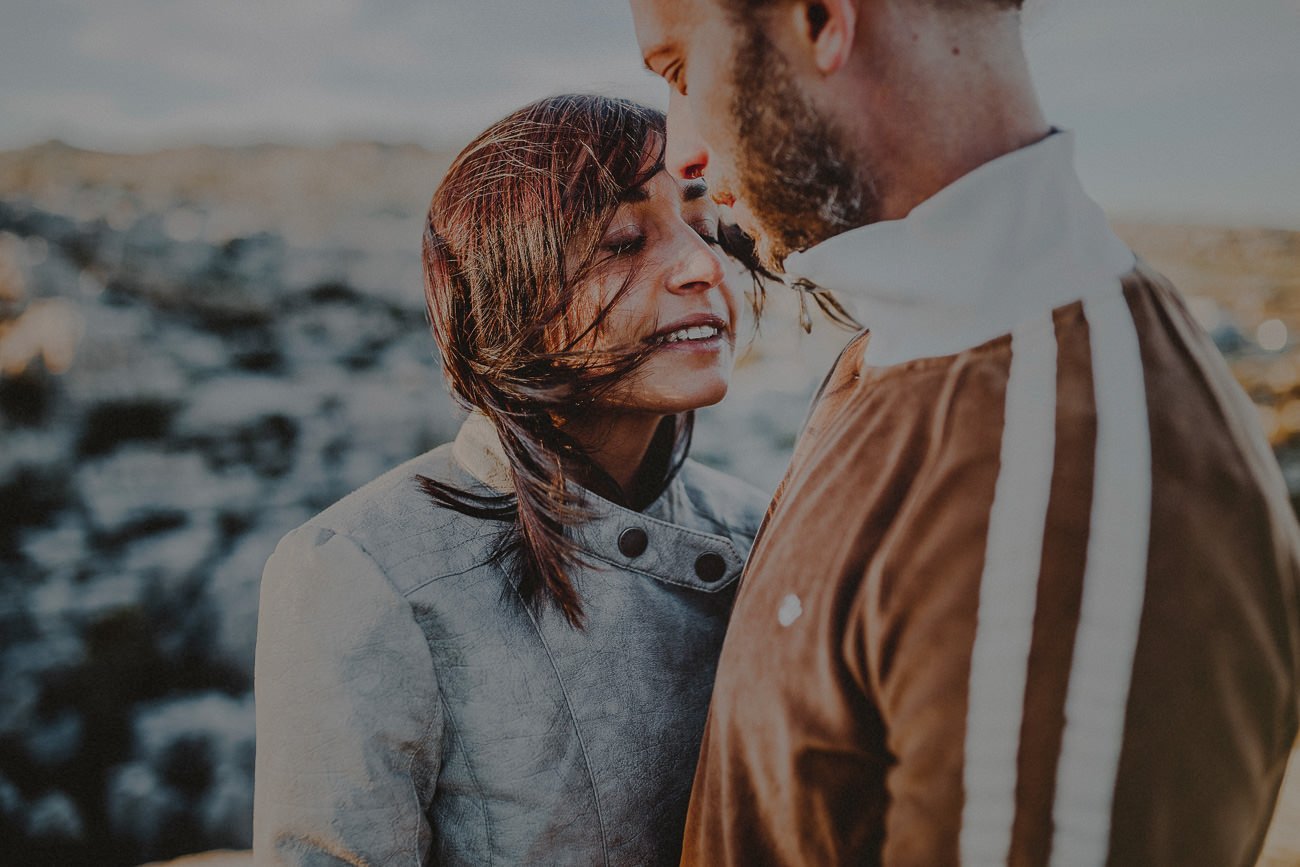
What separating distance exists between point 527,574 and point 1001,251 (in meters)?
0.88

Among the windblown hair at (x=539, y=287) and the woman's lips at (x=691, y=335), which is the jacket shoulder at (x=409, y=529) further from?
the woman's lips at (x=691, y=335)

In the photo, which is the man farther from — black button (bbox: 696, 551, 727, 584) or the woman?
black button (bbox: 696, 551, 727, 584)

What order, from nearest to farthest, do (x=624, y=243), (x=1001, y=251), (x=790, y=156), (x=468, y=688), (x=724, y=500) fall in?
1. (x=1001, y=251)
2. (x=790, y=156)
3. (x=468, y=688)
4. (x=624, y=243)
5. (x=724, y=500)

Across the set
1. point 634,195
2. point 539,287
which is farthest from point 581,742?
point 634,195

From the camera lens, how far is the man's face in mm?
993

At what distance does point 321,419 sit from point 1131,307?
516cm

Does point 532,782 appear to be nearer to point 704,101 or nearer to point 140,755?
point 704,101

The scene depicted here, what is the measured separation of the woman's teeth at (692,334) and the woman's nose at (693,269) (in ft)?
0.21

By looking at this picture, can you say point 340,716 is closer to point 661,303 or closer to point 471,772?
point 471,772

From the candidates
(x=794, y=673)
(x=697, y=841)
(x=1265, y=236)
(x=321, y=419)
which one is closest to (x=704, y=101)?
(x=794, y=673)

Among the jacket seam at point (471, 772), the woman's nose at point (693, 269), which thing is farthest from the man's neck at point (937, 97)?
the jacket seam at point (471, 772)

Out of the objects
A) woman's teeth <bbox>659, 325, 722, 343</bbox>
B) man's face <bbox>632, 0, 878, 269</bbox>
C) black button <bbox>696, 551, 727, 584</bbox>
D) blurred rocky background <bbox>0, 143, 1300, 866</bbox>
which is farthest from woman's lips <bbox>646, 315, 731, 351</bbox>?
blurred rocky background <bbox>0, 143, 1300, 866</bbox>

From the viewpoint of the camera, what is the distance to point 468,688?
1272mm

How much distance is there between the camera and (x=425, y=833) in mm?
1264
